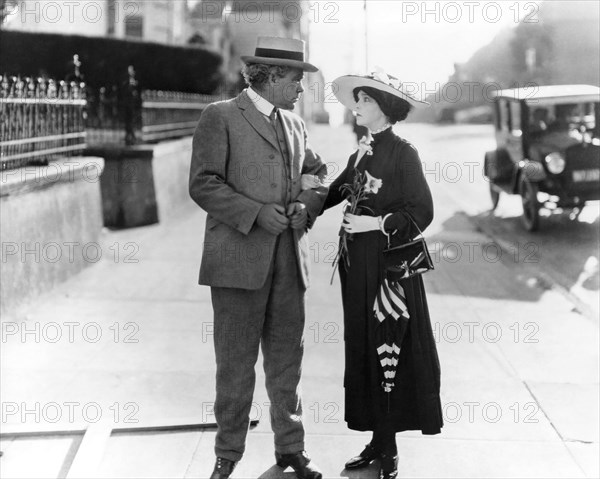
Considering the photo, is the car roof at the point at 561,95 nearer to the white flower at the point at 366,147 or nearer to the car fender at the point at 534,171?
the car fender at the point at 534,171

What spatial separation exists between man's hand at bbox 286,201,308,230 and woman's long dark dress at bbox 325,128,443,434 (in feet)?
0.89

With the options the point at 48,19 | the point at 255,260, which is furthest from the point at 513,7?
the point at 48,19

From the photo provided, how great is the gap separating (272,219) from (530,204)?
8.71 meters

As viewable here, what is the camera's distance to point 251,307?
388 cm

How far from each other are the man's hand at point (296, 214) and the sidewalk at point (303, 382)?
1.20 metres

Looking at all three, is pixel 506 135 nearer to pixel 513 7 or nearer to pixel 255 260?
pixel 513 7

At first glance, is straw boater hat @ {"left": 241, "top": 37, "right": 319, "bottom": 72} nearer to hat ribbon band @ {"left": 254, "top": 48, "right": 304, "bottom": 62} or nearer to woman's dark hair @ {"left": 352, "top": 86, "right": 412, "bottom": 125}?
hat ribbon band @ {"left": 254, "top": 48, "right": 304, "bottom": 62}

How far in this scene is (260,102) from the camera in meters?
3.84

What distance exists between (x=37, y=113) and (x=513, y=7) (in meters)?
4.70

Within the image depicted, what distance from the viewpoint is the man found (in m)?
3.76

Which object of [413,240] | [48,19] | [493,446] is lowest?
[493,446]

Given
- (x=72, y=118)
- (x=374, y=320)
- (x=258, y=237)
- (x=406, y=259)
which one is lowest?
(x=374, y=320)

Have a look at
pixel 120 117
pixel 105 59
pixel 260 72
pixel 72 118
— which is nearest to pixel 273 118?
pixel 260 72

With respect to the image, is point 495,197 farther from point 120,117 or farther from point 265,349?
point 265,349
